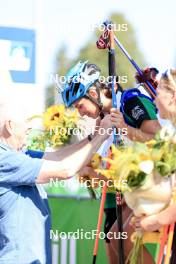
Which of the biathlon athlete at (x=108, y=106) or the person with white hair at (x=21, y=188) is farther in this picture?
the biathlon athlete at (x=108, y=106)

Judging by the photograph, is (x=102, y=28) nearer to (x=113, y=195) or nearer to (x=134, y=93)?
(x=134, y=93)

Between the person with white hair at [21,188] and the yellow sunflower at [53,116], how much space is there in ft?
3.67

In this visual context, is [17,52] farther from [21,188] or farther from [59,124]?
[21,188]

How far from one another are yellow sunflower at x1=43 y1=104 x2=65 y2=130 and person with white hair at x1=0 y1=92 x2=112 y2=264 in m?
1.12

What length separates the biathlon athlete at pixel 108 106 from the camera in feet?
15.4

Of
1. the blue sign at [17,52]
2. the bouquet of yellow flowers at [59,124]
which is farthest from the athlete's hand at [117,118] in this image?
the blue sign at [17,52]

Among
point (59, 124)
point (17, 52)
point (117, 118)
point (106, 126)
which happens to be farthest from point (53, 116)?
point (17, 52)

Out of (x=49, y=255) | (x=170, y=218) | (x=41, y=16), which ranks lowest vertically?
(x=49, y=255)

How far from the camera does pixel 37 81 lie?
9.27m

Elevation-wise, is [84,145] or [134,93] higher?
[134,93]

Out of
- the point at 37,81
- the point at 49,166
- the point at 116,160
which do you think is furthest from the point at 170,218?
the point at 37,81

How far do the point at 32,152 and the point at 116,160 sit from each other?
Result: 1336mm

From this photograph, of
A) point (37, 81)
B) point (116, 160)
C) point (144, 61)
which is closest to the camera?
point (116, 160)

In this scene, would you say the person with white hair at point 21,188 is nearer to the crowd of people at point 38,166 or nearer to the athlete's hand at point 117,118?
the crowd of people at point 38,166
